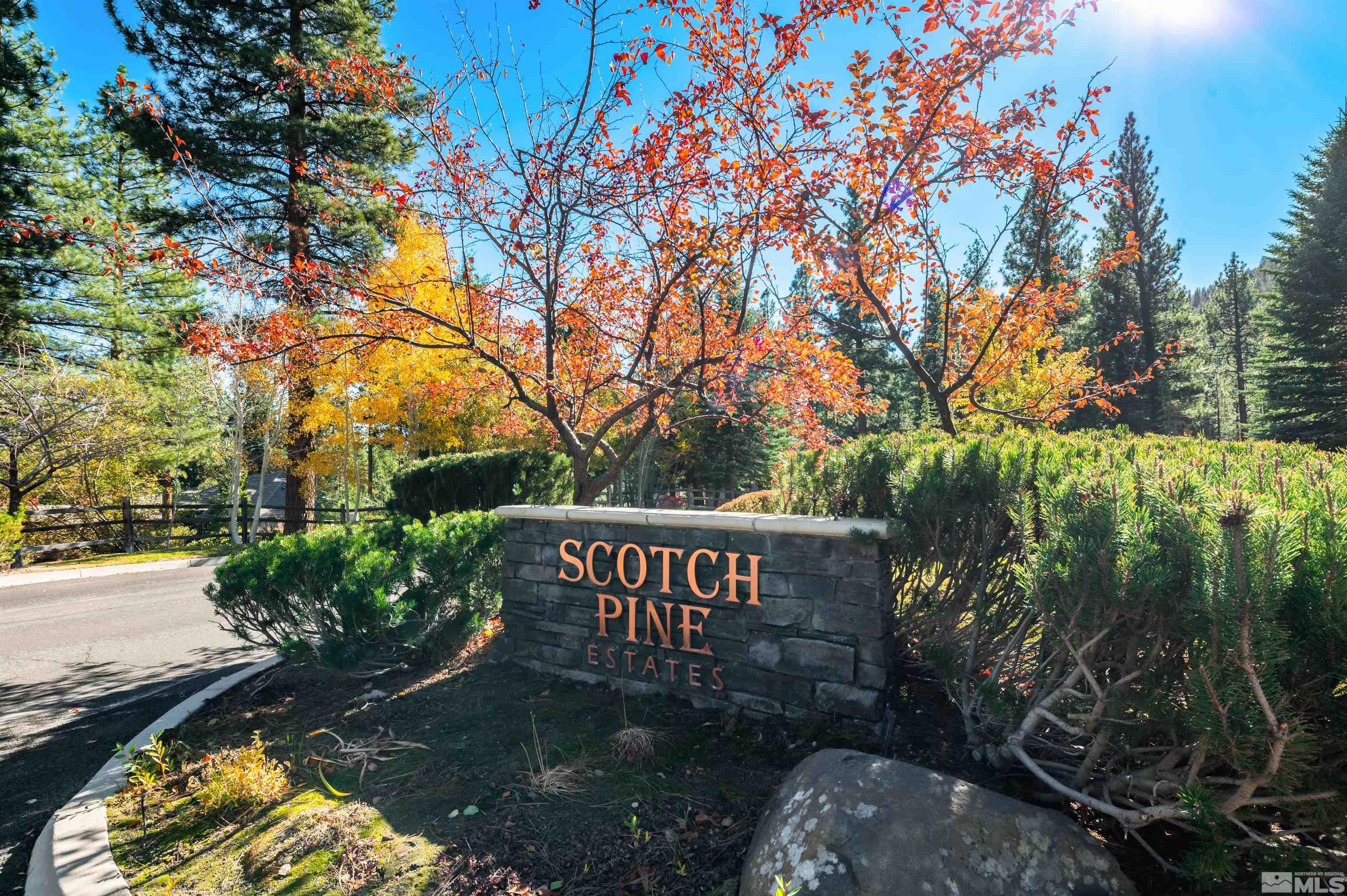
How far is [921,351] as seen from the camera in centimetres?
660

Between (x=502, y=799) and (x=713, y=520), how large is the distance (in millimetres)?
1688

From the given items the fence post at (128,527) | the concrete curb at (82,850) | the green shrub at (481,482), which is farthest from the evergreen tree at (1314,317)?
the fence post at (128,527)

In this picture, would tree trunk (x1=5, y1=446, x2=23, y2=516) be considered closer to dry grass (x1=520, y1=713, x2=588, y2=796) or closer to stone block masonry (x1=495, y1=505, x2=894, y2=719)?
stone block masonry (x1=495, y1=505, x2=894, y2=719)

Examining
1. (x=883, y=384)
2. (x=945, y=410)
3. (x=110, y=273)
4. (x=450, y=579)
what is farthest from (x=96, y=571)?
(x=883, y=384)

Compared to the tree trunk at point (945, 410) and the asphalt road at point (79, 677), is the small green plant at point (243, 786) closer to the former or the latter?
the asphalt road at point (79, 677)

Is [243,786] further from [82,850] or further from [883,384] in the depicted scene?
[883,384]

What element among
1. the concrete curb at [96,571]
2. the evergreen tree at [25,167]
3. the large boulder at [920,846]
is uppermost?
the evergreen tree at [25,167]

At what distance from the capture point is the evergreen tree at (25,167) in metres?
12.9

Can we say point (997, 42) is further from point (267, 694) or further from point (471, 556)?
point (267, 694)

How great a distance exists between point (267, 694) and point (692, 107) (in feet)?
17.0

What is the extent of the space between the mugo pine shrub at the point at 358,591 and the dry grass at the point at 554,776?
4.71 ft

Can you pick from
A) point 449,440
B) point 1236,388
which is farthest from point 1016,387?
point 1236,388

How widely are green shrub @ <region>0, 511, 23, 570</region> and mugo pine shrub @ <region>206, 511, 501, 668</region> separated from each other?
10581 millimetres

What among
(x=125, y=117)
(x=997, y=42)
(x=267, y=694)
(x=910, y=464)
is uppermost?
(x=125, y=117)
